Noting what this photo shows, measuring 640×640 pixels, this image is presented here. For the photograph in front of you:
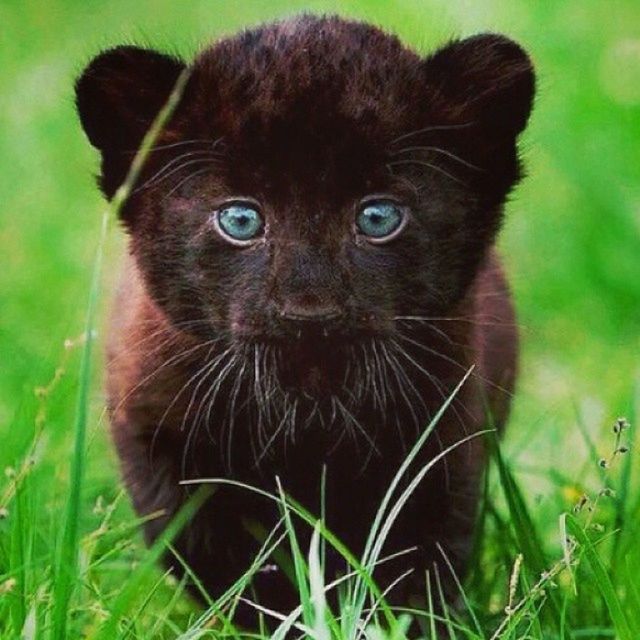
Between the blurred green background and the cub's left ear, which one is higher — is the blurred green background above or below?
below

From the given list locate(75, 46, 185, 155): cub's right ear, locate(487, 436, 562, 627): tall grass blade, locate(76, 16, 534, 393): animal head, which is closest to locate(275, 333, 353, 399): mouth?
locate(76, 16, 534, 393): animal head

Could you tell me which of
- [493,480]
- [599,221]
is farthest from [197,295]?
[599,221]

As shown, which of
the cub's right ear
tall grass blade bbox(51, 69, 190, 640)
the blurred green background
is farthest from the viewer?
the blurred green background

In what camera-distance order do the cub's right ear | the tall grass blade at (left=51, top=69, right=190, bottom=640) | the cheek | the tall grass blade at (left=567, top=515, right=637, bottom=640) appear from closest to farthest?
the tall grass blade at (left=51, top=69, right=190, bottom=640) → the tall grass blade at (left=567, top=515, right=637, bottom=640) → the cheek → the cub's right ear

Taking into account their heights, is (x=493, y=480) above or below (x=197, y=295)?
below

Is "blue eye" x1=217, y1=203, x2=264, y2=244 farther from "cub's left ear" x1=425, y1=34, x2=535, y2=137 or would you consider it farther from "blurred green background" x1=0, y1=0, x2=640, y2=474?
"blurred green background" x1=0, y1=0, x2=640, y2=474

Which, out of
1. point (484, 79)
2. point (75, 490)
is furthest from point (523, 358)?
point (75, 490)

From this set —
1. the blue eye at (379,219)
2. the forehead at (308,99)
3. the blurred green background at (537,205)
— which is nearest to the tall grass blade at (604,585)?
the blue eye at (379,219)

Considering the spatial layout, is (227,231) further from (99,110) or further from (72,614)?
(72,614)
